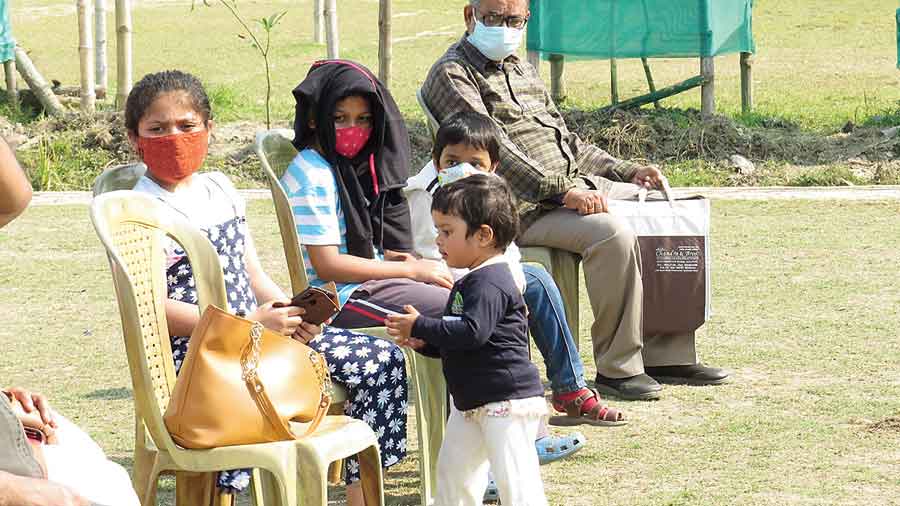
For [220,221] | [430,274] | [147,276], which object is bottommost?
[430,274]

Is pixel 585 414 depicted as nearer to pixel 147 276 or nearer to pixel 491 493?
pixel 491 493

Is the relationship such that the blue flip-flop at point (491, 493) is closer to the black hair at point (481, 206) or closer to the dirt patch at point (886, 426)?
the black hair at point (481, 206)

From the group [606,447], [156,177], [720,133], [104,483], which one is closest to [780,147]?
[720,133]

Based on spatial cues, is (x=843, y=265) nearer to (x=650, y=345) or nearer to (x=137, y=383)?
(x=650, y=345)

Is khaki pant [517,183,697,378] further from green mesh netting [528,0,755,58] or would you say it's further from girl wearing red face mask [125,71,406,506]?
green mesh netting [528,0,755,58]

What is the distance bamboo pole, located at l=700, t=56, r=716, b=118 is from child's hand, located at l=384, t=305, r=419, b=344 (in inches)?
384

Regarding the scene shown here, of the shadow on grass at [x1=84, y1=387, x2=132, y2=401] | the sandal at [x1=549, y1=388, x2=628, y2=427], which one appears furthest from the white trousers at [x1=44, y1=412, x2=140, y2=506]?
the shadow on grass at [x1=84, y1=387, x2=132, y2=401]

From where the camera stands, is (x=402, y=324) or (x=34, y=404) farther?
(x=402, y=324)

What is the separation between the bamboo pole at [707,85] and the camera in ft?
44.0

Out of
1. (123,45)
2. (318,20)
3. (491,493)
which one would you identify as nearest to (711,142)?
(123,45)

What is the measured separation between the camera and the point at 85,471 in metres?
2.91

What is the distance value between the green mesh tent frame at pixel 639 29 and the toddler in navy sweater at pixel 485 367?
29.7ft

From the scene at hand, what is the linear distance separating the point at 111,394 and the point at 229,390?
2810 millimetres

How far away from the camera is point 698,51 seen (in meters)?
13.0
